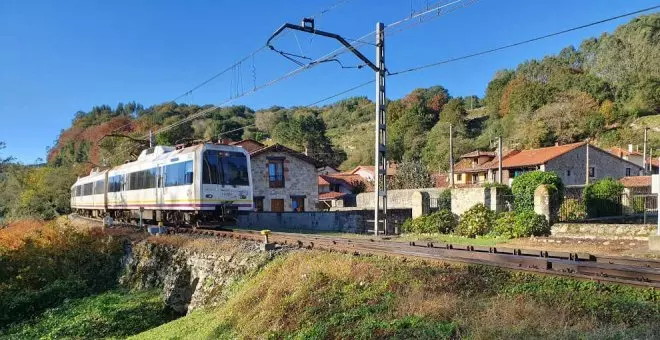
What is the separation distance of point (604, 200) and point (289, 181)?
19751mm

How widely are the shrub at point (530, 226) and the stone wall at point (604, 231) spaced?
35 centimetres

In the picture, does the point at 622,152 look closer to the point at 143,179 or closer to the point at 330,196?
the point at 330,196

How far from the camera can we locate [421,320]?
5.55 m

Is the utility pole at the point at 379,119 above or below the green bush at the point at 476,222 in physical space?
above

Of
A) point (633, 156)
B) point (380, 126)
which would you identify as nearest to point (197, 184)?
point (380, 126)

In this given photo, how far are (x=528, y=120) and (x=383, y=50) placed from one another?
5331cm

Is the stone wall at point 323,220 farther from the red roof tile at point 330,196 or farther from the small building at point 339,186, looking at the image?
the small building at point 339,186

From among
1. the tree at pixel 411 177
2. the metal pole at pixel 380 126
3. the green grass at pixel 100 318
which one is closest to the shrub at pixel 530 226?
the metal pole at pixel 380 126

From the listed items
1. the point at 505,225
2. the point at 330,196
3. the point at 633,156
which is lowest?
the point at 505,225

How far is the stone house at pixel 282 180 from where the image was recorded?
3391 cm

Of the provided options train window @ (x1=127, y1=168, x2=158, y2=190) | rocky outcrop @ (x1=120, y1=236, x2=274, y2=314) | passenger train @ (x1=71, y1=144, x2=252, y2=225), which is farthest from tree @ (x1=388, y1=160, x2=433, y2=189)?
rocky outcrop @ (x1=120, y1=236, x2=274, y2=314)

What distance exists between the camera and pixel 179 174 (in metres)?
18.2

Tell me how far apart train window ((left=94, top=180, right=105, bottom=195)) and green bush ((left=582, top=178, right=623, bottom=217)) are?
25298 mm

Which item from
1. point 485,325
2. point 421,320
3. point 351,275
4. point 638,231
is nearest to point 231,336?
point 351,275
